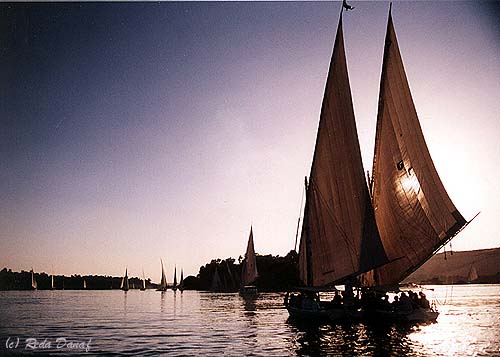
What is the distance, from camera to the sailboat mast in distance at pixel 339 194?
31.3 metres

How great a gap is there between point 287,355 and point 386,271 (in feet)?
51.9

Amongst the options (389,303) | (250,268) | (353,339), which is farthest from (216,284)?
(353,339)

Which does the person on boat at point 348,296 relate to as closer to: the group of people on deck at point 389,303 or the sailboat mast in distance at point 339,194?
the group of people on deck at point 389,303

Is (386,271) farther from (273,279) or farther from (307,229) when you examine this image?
(273,279)

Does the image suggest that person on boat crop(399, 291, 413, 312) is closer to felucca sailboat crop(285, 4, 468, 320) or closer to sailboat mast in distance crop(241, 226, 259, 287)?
felucca sailboat crop(285, 4, 468, 320)

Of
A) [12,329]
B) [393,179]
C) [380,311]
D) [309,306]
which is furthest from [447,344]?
[12,329]

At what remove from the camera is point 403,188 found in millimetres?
33469

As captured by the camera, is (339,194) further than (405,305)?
No

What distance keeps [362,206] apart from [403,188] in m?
3.48

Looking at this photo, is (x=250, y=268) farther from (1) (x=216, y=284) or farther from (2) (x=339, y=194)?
(2) (x=339, y=194)

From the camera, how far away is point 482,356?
2098 cm

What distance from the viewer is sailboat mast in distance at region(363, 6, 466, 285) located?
32.7 meters

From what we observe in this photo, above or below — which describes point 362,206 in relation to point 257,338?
above

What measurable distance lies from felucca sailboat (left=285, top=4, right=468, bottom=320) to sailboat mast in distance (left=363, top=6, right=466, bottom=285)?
0.06 m
